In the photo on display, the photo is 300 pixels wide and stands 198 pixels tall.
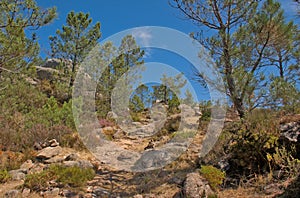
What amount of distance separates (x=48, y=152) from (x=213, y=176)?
477 cm

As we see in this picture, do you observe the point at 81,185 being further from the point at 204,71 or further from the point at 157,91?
the point at 157,91

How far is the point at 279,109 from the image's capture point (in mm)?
5227

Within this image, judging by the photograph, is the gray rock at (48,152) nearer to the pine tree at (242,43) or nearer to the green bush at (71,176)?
the green bush at (71,176)

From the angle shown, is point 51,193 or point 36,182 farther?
point 36,182

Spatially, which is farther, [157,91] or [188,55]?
[157,91]

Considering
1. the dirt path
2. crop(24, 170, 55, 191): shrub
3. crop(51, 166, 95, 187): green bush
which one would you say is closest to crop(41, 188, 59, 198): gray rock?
crop(24, 170, 55, 191): shrub

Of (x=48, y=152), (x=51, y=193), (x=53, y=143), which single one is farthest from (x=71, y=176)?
(x=53, y=143)

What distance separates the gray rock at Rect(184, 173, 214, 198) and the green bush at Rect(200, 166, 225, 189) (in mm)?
102

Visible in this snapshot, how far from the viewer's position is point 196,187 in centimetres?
415

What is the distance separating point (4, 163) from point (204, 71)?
5.57 m

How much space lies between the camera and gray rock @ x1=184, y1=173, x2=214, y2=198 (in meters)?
4.02

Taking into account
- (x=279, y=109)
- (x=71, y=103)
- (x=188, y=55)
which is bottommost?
(x=279, y=109)

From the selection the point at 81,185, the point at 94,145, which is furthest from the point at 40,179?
the point at 94,145

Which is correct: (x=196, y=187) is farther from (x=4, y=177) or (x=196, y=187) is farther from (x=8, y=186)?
(x=4, y=177)
